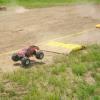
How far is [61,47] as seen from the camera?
1215 centimetres

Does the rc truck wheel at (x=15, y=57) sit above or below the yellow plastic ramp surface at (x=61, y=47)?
above

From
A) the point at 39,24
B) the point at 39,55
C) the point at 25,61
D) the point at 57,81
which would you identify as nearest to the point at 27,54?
the point at 39,55

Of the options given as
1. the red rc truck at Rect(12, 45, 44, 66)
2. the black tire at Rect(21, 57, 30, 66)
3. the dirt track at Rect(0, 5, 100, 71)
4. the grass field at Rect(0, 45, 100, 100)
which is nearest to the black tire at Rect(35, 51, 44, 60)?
the red rc truck at Rect(12, 45, 44, 66)

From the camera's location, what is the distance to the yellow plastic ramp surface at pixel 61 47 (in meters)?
11.6

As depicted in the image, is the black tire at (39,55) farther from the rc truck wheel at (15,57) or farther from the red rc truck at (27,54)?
the rc truck wheel at (15,57)

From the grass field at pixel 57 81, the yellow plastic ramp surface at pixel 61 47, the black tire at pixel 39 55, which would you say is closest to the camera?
the grass field at pixel 57 81

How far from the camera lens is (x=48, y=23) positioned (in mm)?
17375

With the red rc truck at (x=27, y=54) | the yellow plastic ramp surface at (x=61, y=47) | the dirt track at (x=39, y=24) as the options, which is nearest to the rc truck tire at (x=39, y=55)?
the red rc truck at (x=27, y=54)

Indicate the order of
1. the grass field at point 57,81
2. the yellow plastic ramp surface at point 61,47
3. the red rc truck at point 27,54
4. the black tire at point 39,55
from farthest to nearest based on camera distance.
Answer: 1. the yellow plastic ramp surface at point 61,47
2. the black tire at point 39,55
3. the red rc truck at point 27,54
4. the grass field at point 57,81

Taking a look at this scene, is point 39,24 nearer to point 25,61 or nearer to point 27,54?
point 27,54

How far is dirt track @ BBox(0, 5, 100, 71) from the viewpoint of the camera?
1363 centimetres

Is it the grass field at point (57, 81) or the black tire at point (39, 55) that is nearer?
the grass field at point (57, 81)

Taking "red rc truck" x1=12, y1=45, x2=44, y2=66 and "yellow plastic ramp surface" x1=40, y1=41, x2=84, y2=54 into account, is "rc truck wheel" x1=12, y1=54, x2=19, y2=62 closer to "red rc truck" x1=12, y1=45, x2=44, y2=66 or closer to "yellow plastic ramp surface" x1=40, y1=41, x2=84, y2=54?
"red rc truck" x1=12, y1=45, x2=44, y2=66

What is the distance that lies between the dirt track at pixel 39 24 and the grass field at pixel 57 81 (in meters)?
1.10
